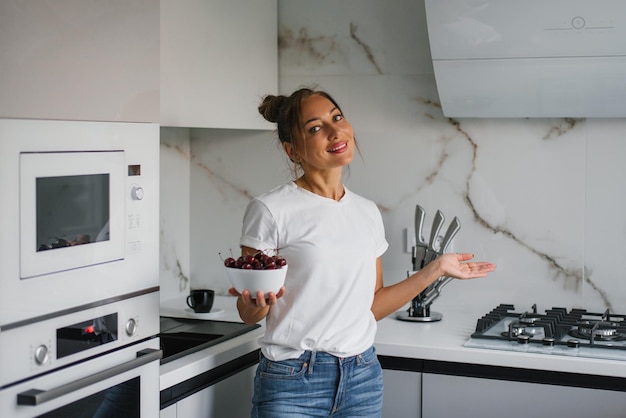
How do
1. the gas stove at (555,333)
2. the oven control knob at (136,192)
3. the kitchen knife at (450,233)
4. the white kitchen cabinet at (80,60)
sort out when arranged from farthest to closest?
the kitchen knife at (450,233)
the gas stove at (555,333)
the oven control knob at (136,192)
the white kitchen cabinet at (80,60)

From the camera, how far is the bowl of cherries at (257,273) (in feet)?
5.65

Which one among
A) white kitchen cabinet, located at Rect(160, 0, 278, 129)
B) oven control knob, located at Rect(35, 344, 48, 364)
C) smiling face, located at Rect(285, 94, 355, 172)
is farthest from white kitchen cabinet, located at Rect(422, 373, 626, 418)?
oven control knob, located at Rect(35, 344, 48, 364)

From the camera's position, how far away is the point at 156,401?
5.77 ft

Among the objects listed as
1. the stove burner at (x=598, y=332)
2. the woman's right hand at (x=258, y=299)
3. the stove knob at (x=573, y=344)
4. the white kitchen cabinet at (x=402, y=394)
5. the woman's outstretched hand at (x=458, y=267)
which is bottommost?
the white kitchen cabinet at (x=402, y=394)

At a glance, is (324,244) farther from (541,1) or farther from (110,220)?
(541,1)

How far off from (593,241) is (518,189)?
0.90 feet

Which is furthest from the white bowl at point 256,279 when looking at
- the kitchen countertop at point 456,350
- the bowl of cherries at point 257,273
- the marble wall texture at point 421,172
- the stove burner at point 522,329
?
the marble wall texture at point 421,172

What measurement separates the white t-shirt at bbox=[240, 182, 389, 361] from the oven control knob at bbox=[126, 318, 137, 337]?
0.33 m

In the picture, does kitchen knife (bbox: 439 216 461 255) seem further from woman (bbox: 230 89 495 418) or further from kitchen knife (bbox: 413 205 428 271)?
woman (bbox: 230 89 495 418)

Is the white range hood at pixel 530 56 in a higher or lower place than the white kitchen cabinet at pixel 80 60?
higher

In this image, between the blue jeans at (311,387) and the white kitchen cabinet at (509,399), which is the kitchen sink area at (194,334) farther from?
the white kitchen cabinet at (509,399)

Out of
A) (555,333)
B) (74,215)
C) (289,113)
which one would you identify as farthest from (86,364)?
(555,333)

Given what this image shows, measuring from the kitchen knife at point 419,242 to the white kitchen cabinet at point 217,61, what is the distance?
60 centimetres

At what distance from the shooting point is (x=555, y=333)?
2.30 meters
